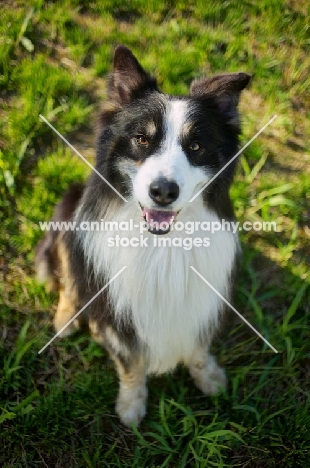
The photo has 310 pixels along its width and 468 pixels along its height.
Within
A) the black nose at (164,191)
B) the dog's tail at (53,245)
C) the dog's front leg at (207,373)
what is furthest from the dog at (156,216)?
the dog's tail at (53,245)

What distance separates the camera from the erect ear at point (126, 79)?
1887 mm

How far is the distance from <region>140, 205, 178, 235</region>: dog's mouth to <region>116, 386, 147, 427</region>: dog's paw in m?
0.96

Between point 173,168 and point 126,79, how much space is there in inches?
18.6

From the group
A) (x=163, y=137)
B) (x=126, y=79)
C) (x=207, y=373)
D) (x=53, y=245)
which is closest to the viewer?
(x=163, y=137)

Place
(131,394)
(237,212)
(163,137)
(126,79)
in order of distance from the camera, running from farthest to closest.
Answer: (237,212), (131,394), (126,79), (163,137)

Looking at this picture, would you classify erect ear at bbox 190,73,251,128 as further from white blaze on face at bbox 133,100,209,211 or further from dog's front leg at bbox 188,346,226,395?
dog's front leg at bbox 188,346,226,395

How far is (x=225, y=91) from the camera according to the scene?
6.23 feet

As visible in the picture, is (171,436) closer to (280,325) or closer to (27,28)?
(280,325)

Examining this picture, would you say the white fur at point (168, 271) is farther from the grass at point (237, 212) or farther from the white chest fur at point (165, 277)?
the grass at point (237, 212)

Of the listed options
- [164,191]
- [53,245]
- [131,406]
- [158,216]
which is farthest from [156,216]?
[131,406]

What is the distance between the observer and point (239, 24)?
3.77m

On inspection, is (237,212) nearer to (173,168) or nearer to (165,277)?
(165,277)

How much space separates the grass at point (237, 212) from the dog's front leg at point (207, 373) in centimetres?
6

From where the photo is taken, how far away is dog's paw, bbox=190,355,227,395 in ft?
8.03
